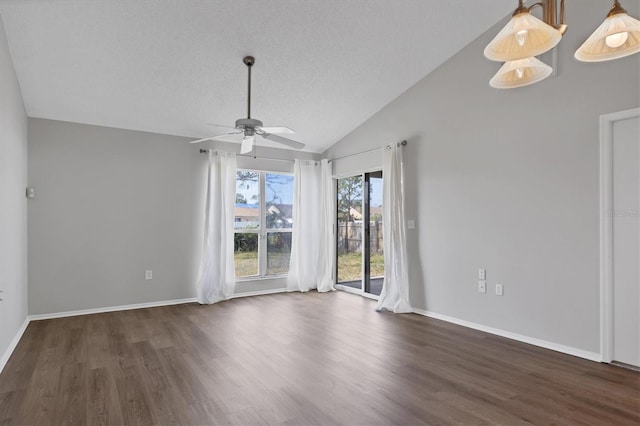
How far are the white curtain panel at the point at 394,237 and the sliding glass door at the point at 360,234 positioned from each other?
586 mm

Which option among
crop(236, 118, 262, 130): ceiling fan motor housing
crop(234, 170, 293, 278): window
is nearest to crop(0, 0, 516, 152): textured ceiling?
crop(236, 118, 262, 130): ceiling fan motor housing

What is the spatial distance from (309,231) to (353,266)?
0.97 meters

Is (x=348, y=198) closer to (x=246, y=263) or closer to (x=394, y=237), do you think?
(x=394, y=237)

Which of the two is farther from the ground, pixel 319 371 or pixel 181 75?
pixel 181 75

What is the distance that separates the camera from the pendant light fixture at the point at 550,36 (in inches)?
60.2

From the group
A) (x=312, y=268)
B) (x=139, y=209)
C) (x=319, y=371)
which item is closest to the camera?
(x=319, y=371)

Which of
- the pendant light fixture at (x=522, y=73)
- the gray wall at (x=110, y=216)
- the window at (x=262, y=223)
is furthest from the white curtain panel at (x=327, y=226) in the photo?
the pendant light fixture at (x=522, y=73)

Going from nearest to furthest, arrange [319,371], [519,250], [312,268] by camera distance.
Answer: [319,371]
[519,250]
[312,268]

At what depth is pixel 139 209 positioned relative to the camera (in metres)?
5.12

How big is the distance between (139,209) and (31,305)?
167 cm

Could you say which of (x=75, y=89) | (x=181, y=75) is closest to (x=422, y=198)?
(x=181, y=75)

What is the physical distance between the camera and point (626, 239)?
3.04 m

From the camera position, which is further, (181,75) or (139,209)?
(139,209)

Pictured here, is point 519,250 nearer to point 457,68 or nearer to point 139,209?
point 457,68
